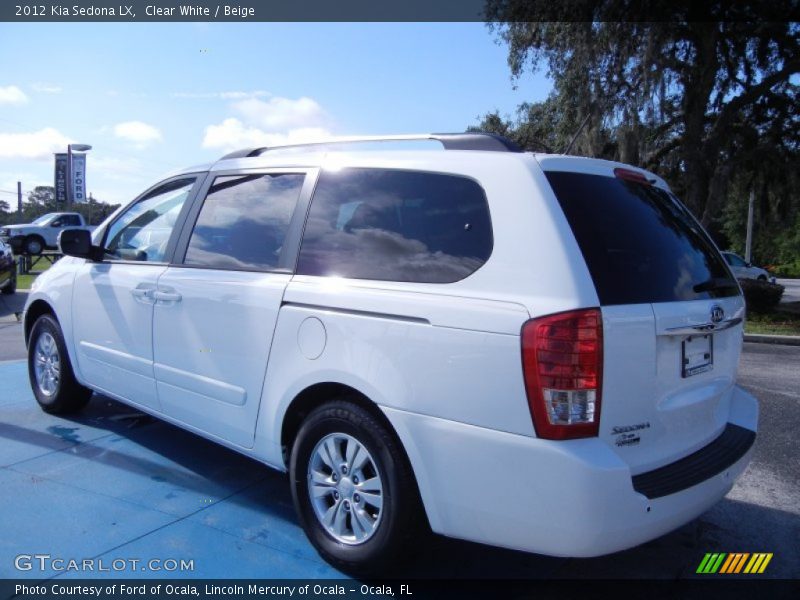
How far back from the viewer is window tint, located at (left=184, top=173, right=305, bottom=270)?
3393 millimetres

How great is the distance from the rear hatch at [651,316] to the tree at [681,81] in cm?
1356

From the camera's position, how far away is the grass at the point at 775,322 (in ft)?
42.8

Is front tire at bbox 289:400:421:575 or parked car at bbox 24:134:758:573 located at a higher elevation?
parked car at bbox 24:134:758:573

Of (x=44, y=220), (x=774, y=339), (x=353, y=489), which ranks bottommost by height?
(x=774, y=339)

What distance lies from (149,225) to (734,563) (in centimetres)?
392

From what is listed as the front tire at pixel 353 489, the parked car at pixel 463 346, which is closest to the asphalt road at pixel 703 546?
the front tire at pixel 353 489

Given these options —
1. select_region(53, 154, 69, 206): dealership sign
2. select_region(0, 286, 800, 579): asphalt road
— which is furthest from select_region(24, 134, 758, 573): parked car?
select_region(53, 154, 69, 206): dealership sign

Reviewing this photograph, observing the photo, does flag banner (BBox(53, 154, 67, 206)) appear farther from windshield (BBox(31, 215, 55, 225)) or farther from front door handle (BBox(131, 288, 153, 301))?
front door handle (BBox(131, 288, 153, 301))

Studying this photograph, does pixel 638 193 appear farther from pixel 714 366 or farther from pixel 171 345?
pixel 171 345

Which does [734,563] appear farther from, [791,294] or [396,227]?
[791,294]

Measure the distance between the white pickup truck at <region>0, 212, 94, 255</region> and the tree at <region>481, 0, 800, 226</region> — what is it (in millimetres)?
19599

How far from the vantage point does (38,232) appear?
27172 millimetres

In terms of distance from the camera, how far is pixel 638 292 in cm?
255

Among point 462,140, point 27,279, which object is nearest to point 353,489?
point 462,140
